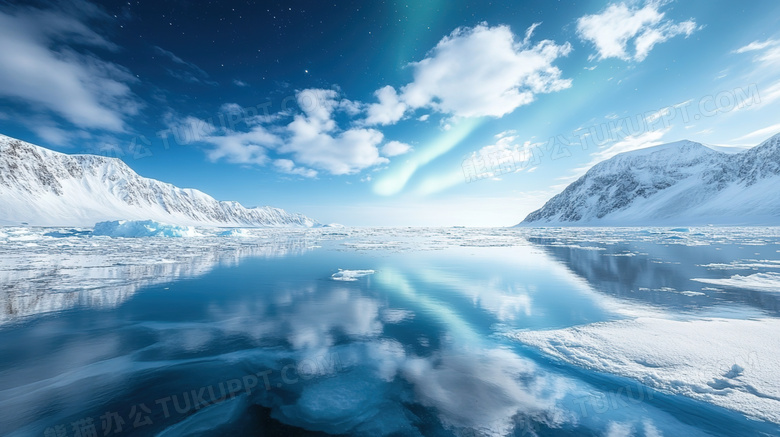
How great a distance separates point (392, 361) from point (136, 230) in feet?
234

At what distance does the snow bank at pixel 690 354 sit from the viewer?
4.86 m

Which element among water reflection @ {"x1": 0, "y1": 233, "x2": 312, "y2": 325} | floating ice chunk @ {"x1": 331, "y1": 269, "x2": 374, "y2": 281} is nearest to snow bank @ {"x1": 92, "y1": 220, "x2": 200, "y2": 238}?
water reflection @ {"x1": 0, "y1": 233, "x2": 312, "y2": 325}

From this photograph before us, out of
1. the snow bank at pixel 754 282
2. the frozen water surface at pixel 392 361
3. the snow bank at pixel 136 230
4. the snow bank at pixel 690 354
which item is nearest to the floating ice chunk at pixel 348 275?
the frozen water surface at pixel 392 361

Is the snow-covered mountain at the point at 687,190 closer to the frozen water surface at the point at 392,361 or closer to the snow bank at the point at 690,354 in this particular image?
the snow bank at the point at 690,354

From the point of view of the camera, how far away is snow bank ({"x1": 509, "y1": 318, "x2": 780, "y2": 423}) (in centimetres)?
486

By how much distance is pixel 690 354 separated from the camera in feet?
20.2

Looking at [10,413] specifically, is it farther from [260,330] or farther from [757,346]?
[757,346]

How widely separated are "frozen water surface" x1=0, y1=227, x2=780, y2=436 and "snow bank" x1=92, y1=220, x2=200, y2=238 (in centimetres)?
5420

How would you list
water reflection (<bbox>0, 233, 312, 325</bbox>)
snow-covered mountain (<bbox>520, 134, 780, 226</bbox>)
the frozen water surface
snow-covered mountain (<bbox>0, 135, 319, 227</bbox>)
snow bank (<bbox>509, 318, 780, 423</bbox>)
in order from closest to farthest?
the frozen water surface
snow bank (<bbox>509, 318, 780, 423</bbox>)
water reflection (<bbox>0, 233, 312, 325</bbox>)
snow-covered mountain (<bbox>520, 134, 780, 226</bbox>)
snow-covered mountain (<bbox>0, 135, 319, 227</bbox>)

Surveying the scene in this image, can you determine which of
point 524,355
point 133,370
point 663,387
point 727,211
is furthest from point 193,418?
point 727,211

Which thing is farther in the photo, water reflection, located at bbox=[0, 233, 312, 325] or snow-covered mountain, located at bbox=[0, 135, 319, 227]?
snow-covered mountain, located at bbox=[0, 135, 319, 227]

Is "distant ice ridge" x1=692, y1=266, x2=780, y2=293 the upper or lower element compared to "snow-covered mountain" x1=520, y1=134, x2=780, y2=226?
lower

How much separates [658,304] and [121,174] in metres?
232

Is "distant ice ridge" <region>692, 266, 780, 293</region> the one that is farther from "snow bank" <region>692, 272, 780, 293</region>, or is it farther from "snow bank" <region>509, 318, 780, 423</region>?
"snow bank" <region>509, 318, 780, 423</region>
